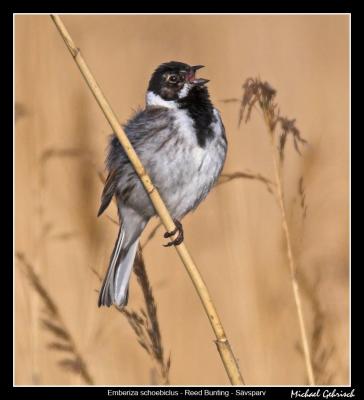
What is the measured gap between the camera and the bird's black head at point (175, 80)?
298 cm

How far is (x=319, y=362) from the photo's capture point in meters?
2.18

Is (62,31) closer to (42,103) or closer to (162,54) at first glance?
(42,103)

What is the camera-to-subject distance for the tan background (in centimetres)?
264

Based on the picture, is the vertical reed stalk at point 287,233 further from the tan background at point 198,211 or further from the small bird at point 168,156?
the small bird at point 168,156

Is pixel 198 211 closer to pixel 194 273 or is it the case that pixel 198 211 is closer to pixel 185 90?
pixel 185 90

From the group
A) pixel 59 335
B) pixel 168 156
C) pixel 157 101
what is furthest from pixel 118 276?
pixel 157 101

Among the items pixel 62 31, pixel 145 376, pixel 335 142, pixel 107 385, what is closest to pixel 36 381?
pixel 107 385

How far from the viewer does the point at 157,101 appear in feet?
10.1

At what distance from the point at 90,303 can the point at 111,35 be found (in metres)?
2.28

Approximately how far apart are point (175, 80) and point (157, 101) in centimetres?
14

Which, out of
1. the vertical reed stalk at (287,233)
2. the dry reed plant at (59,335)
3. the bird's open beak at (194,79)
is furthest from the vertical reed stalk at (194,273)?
the bird's open beak at (194,79)

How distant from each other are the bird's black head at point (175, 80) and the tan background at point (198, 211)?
0.27 m

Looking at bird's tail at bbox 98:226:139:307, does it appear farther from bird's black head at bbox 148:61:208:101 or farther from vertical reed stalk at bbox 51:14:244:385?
vertical reed stalk at bbox 51:14:244:385

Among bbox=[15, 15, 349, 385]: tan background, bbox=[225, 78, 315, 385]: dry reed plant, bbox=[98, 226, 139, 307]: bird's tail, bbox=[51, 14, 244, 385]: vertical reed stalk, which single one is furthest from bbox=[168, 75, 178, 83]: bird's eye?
bbox=[51, 14, 244, 385]: vertical reed stalk
